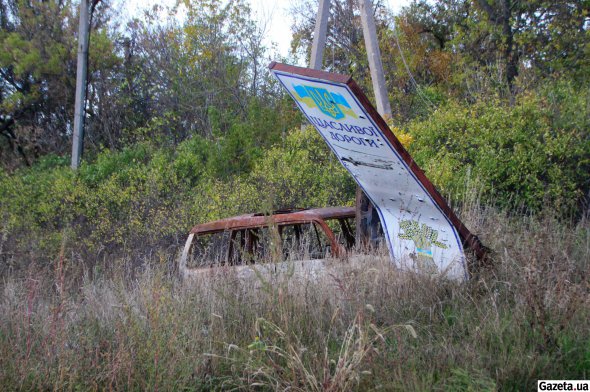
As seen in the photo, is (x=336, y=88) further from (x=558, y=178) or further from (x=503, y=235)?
(x=558, y=178)

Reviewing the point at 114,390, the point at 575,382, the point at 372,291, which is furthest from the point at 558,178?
the point at 114,390

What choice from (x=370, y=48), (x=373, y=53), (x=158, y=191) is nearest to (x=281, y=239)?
(x=373, y=53)

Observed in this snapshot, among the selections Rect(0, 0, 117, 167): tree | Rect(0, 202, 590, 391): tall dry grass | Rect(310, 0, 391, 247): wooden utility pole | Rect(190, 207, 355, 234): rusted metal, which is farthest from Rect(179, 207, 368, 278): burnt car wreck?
Rect(0, 0, 117, 167): tree

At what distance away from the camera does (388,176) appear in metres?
6.35

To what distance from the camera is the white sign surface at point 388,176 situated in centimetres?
598

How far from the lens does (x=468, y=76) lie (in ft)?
60.4

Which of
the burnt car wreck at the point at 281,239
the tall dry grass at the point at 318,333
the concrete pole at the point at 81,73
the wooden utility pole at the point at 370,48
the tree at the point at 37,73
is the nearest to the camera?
the tall dry grass at the point at 318,333

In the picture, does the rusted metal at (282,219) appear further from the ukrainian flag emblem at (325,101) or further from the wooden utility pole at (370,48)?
the wooden utility pole at (370,48)

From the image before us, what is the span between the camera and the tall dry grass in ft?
14.6

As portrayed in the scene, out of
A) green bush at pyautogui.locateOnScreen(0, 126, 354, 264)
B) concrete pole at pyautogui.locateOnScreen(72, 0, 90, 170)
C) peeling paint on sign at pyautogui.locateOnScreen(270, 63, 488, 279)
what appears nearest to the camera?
peeling paint on sign at pyautogui.locateOnScreen(270, 63, 488, 279)

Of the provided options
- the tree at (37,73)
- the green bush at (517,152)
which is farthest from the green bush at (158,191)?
the tree at (37,73)

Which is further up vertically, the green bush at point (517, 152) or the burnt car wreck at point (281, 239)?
the green bush at point (517, 152)

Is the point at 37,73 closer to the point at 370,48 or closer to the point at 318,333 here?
the point at 370,48

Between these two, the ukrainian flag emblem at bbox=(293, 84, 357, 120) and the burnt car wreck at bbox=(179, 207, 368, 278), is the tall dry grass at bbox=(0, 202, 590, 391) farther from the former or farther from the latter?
the ukrainian flag emblem at bbox=(293, 84, 357, 120)
